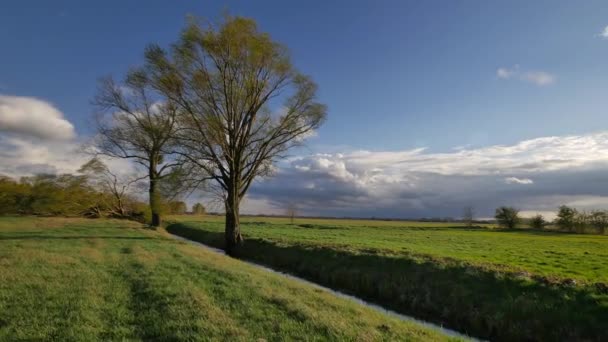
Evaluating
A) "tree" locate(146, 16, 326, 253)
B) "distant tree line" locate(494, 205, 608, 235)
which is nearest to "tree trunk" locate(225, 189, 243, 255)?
"tree" locate(146, 16, 326, 253)

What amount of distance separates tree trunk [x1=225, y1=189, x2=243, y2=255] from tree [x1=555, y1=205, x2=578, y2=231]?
73160 millimetres

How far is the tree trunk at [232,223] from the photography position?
2580 centimetres

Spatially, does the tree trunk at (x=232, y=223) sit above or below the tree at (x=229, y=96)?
below

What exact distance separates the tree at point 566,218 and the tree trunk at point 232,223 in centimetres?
7316

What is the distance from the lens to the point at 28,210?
5275cm

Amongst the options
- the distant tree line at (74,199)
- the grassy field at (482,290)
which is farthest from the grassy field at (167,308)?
the distant tree line at (74,199)

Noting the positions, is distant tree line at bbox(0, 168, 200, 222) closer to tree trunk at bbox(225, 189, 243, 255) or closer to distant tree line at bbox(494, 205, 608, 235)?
tree trunk at bbox(225, 189, 243, 255)

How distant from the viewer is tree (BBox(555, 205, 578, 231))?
2753 inches

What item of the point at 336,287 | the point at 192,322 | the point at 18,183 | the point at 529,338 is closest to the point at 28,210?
the point at 18,183

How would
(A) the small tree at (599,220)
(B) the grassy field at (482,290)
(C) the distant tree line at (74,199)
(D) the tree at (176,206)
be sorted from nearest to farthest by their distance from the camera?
(B) the grassy field at (482,290) → (D) the tree at (176,206) → (C) the distant tree line at (74,199) → (A) the small tree at (599,220)

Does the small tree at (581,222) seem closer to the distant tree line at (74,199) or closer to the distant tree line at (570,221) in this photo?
the distant tree line at (570,221)

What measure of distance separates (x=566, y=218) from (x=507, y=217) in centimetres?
1377

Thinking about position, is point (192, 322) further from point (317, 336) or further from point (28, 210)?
point (28, 210)

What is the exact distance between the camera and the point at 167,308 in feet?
28.1
